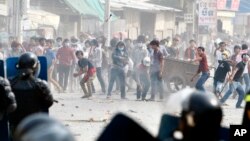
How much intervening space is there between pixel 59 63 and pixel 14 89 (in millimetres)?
11315

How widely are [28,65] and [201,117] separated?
369 centimetres

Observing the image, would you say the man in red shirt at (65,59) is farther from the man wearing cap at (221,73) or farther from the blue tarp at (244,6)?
the blue tarp at (244,6)

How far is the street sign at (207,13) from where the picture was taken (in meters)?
24.5

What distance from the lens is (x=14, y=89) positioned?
6195mm

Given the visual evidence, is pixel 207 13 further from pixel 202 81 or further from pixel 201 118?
pixel 201 118

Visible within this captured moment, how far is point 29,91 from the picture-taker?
6.11 meters

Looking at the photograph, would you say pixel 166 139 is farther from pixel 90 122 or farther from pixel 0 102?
pixel 90 122

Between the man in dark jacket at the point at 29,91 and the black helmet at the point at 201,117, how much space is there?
3450mm

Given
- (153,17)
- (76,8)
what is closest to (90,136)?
(76,8)

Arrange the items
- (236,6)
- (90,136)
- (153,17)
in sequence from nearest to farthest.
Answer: (90,136) < (153,17) < (236,6)

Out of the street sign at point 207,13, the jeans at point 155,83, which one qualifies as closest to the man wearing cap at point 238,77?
the jeans at point 155,83

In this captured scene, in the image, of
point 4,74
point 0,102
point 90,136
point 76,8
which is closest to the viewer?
point 0,102

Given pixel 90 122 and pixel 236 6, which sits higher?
pixel 236 6

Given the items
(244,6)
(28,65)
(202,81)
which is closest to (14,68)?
(28,65)
